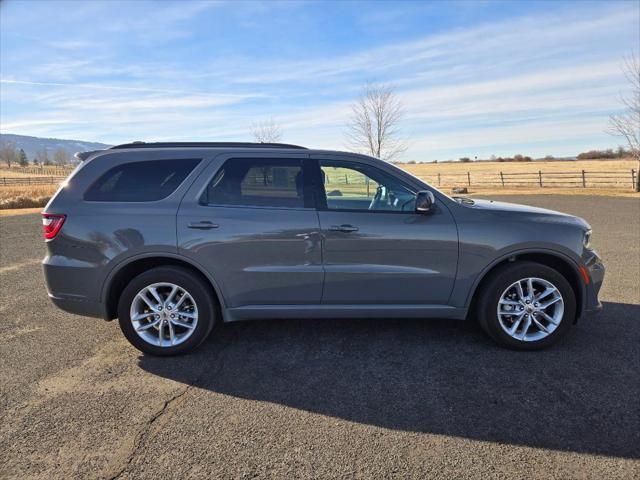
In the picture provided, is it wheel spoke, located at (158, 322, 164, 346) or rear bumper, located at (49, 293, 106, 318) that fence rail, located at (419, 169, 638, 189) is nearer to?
wheel spoke, located at (158, 322, 164, 346)

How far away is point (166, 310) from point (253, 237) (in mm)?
991

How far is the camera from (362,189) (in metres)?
3.92

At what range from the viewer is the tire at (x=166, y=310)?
374 centimetres

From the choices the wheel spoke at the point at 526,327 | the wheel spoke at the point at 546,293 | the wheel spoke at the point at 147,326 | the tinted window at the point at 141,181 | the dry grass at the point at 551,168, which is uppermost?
the dry grass at the point at 551,168

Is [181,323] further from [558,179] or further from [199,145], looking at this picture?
[558,179]

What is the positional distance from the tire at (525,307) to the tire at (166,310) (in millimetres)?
2425

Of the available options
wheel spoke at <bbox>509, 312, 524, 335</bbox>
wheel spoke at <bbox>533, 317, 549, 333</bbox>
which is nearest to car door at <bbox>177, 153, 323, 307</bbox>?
wheel spoke at <bbox>509, 312, 524, 335</bbox>

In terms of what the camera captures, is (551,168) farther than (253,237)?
Yes

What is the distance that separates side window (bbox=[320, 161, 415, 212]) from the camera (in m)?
3.83

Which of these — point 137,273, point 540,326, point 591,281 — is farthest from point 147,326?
point 591,281

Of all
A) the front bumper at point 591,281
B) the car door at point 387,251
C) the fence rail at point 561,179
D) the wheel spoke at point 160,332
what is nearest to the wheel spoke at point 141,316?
the wheel spoke at point 160,332

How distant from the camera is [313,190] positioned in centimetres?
384

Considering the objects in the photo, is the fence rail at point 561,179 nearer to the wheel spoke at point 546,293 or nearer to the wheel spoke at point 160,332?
the wheel spoke at point 546,293

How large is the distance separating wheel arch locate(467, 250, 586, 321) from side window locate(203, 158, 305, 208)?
1.73m
